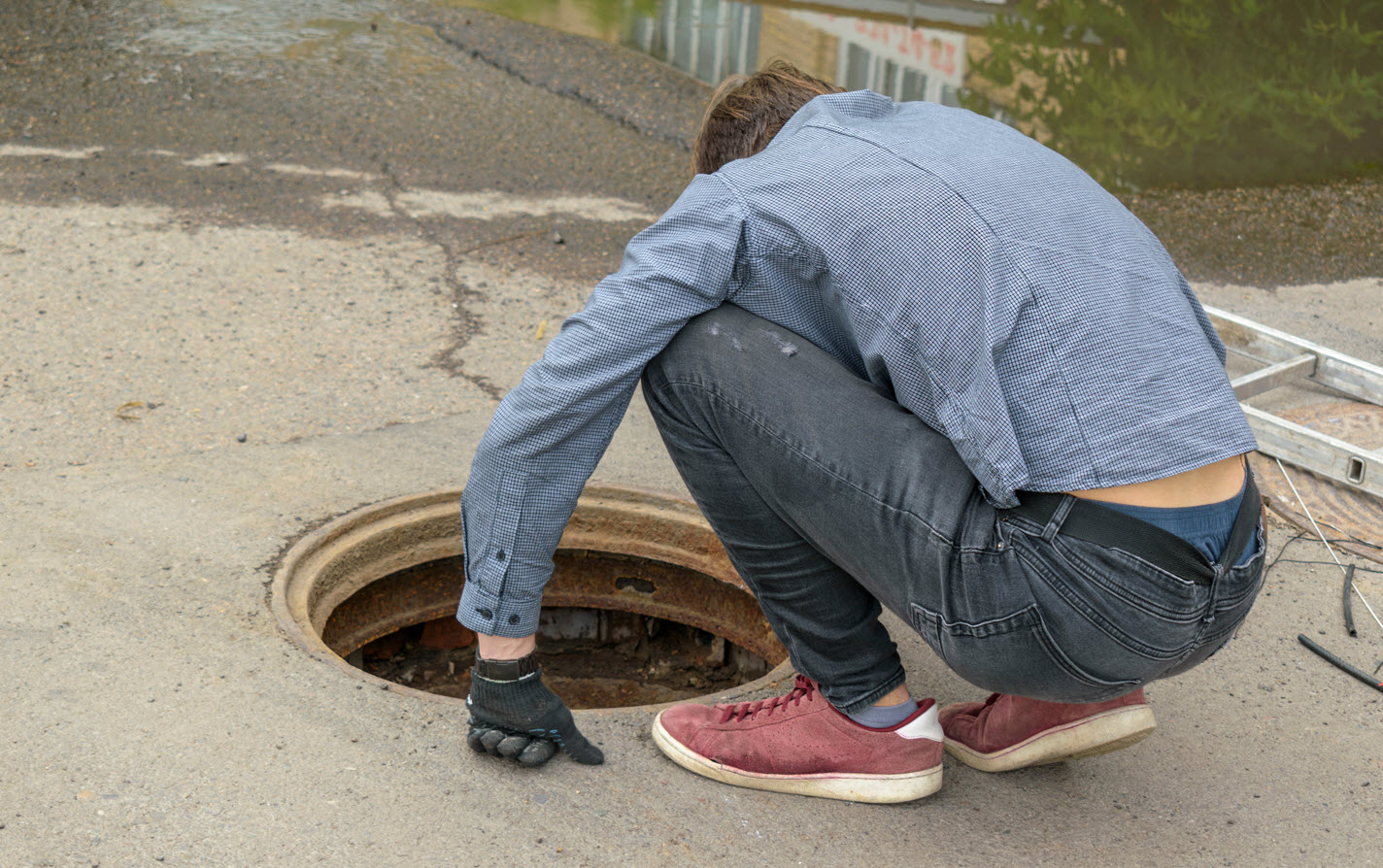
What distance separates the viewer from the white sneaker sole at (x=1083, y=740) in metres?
1.73

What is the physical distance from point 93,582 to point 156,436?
68 cm

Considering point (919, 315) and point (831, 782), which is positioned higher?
point (919, 315)

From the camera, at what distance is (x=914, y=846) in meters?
1.70

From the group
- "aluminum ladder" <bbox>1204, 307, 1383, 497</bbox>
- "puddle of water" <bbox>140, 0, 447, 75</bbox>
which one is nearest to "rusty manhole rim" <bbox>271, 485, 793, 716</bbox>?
"aluminum ladder" <bbox>1204, 307, 1383, 497</bbox>

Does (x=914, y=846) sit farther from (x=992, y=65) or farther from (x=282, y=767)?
(x=992, y=65)

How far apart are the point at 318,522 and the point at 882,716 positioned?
4.15ft

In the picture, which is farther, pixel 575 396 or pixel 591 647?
pixel 591 647

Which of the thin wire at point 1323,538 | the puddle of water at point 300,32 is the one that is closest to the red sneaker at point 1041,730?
the thin wire at point 1323,538

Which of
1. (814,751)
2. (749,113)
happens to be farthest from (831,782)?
(749,113)

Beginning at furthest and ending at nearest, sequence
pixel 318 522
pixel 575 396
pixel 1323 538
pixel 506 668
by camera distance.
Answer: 1. pixel 1323 538
2. pixel 318 522
3. pixel 506 668
4. pixel 575 396

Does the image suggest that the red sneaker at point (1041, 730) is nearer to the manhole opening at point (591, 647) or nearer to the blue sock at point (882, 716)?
the blue sock at point (882, 716)

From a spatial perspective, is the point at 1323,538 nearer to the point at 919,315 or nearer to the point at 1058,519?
the point at 1058,519

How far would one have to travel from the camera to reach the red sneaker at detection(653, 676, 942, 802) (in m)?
1.77

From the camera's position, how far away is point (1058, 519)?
1.42 meters
